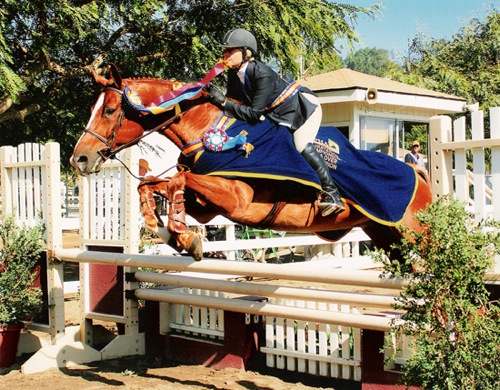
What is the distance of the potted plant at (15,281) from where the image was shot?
271 inches

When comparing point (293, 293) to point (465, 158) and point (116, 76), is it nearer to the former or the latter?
point (465, 158)

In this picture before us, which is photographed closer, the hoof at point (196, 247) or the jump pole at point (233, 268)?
the hoof at point (196, 247)

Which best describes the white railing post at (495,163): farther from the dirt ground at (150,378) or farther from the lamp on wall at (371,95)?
the lamp on wall at (371,95)

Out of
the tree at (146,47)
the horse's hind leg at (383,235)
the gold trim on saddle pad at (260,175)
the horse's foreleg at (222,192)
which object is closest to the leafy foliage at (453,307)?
the gold trim on saddle pad at (260,175)

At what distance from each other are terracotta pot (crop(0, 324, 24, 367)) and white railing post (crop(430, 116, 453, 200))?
13.4ft

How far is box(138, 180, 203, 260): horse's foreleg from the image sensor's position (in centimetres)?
473

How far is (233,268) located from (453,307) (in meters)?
2.35

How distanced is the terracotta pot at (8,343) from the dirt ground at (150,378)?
13 centimetres

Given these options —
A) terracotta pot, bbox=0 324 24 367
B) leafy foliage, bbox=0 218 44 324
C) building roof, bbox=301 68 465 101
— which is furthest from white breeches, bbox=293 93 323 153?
building roof, bbox=301 68 465 101

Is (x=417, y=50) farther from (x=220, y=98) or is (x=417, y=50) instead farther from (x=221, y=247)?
(x=220, y=98)

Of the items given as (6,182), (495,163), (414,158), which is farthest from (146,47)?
(495,163)

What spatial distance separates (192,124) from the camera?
5.23m

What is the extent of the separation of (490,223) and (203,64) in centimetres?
934

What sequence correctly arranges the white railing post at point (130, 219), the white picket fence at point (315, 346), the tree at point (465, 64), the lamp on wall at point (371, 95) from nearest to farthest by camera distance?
the white picket fence at point (315, 346) < the white railing post at point (130, 219) < the lamp on wall at point (371, 95) < the tree at point (465, 64)
